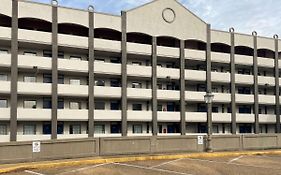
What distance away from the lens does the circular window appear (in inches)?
1722

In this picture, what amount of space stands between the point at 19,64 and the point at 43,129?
7.41 metres

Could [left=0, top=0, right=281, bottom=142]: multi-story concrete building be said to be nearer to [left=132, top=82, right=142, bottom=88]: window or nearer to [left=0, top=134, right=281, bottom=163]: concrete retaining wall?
[left=132, top=82, right=142, bottom=88]: window

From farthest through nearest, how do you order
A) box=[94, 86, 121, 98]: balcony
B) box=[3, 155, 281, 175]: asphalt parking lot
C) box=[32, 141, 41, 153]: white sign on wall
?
box=[94, 86, 121, 98]: balcony → box=[32, 141, 41, 153]: white sign on wall → box=[3, 155, 281, 175]: asphalt parking lot

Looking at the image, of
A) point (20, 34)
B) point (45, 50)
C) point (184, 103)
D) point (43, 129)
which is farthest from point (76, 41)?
point (184, 103)

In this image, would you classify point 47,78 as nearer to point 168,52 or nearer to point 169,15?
point 168,52

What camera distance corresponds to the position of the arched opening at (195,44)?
154 feet

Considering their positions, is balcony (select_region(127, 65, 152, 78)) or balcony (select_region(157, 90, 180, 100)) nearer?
balcony (select_region(127, 65, 152, 78))

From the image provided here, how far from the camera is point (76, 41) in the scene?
124ft

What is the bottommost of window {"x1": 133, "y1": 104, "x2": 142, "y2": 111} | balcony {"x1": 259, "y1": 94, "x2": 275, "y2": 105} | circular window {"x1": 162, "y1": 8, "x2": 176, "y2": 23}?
window {"x1": 133, "y1": 104, "x2": 142, "y2": 111}

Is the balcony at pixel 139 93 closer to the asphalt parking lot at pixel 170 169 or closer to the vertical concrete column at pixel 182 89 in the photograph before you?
the vertical concrete column at pixel 182 89

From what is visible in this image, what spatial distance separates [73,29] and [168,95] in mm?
14111

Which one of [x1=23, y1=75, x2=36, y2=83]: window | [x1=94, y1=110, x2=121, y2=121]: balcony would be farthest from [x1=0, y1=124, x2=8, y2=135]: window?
[x1=94, y1=110, x2=121, y2=121]: balcony

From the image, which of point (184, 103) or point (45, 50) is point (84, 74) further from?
point (184, 103)

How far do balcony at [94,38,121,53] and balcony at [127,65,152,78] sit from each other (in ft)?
8.60
